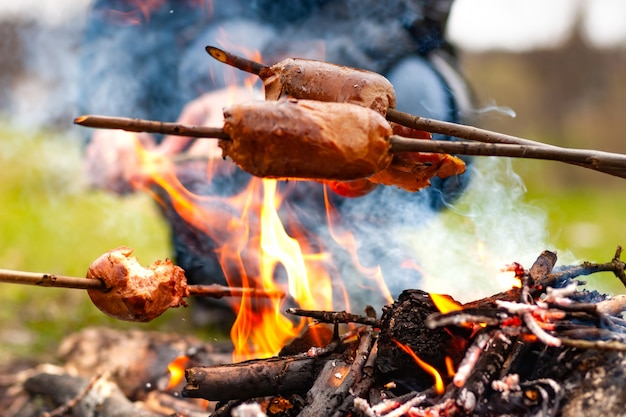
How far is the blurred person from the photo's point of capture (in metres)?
5.10

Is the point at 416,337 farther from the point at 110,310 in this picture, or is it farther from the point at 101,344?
the point at 101,344

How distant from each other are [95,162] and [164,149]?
1248 mm

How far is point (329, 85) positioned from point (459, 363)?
1478 millimetres

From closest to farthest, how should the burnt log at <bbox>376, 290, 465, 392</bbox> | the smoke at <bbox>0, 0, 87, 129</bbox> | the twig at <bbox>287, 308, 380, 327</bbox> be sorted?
the burnt log at <bbox>376, 290, 465, 392</bbox>
the twig at <bbox>287, 308, 380, 327</bbox>
the smoke at <bbox>0, 0, 87, 129</bbox>

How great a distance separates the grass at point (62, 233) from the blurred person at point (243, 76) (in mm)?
1028

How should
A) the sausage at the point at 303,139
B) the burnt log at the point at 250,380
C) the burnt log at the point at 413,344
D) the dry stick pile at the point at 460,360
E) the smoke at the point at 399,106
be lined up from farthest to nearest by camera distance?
the smoke at the point at 399,106 < the burnt log at the point at 250,380 < the burnt log at the point at 413,344 < the dry stick pile at the point at 460,360 < the sausage at the point at 303,139

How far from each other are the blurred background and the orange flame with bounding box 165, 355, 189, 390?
1.94 meters

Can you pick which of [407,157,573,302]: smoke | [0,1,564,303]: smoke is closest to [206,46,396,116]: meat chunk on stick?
[407,157,573,302]: smoke

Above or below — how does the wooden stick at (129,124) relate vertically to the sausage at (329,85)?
below

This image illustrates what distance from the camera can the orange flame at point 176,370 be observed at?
14.6 ft

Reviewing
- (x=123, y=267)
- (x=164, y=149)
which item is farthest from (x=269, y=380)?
(x=164, y=149)

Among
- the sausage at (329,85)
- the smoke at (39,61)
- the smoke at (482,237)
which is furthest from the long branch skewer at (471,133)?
the smoke at (39,61)

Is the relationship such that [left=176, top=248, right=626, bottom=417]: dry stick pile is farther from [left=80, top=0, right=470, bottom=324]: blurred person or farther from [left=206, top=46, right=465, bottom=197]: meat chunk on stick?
[left=80, top=0, right=470, bottom=324]: blurred person

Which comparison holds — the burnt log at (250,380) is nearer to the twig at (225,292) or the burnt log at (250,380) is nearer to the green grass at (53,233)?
the twig at (225,292)
